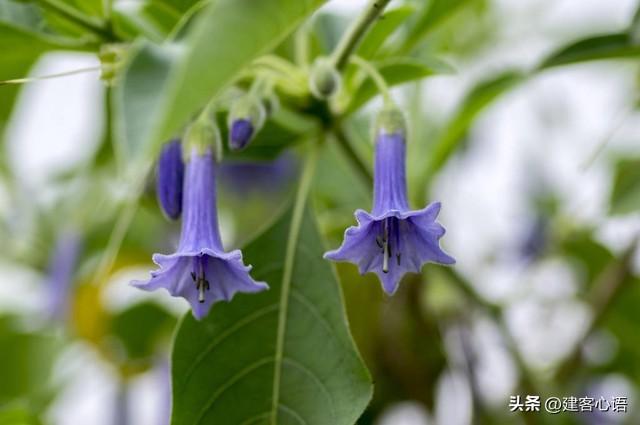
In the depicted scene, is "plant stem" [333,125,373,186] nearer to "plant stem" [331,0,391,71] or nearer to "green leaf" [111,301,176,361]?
"plant stem" [331,0,391,71]

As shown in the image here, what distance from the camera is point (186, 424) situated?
0.90 m

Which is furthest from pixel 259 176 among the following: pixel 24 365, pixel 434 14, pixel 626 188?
pixel 434 14

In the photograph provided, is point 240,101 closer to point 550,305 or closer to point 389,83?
point 389,83

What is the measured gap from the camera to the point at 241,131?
2.92 feet

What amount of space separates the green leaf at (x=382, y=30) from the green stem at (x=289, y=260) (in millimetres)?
108

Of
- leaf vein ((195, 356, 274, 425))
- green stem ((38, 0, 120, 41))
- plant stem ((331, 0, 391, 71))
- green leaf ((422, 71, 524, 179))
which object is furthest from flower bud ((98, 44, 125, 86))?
green leaf ((422, 71, 524, 179))

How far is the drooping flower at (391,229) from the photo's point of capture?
2.88ft

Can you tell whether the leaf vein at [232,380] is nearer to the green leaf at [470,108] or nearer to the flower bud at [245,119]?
the flower bud at [245,119]

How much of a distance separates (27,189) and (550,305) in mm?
998

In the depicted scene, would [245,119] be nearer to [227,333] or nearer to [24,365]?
[227,333]

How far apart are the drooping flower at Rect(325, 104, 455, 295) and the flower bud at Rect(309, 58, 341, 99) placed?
67mm

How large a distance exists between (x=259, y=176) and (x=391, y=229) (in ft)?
3.12

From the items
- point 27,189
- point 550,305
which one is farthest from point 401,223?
point 27,189

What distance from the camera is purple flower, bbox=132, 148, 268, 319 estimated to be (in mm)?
885
